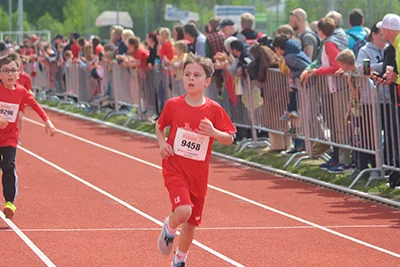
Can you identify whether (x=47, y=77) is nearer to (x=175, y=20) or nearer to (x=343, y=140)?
(x=175, y=20)

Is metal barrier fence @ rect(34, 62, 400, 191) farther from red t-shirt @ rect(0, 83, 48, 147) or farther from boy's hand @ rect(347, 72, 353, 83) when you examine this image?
red t-shirt @ rect(0, 83, 48, 147)

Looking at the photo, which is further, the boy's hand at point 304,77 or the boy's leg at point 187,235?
the boy's hand at point 304,77

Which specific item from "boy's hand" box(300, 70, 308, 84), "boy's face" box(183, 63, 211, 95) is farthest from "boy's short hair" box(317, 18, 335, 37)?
"boy's face" box(183, 63, 211, 95)

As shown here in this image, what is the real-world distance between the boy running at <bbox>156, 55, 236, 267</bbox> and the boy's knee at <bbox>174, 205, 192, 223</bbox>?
1.1 inches

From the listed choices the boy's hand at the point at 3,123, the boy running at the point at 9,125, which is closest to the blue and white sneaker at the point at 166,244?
the boy's hand at the point at 3,123

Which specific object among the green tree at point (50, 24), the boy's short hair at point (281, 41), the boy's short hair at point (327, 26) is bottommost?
the green tree at point (50, 24)

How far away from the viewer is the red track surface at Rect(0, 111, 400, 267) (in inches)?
358

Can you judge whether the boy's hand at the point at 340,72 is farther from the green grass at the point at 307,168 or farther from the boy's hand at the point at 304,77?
the green grass at the point at 307,168

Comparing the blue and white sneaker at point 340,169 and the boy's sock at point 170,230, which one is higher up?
the boy's sock at point 170,230

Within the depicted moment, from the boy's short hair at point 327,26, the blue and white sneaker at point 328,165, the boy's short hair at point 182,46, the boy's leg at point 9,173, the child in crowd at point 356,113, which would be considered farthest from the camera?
the boy's short hair at point 182,46

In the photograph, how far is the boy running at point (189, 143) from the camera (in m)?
8.16

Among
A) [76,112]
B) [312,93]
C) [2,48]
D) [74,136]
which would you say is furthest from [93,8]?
[312,93]

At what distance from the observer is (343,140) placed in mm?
14266

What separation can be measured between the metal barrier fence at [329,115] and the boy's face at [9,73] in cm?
453
